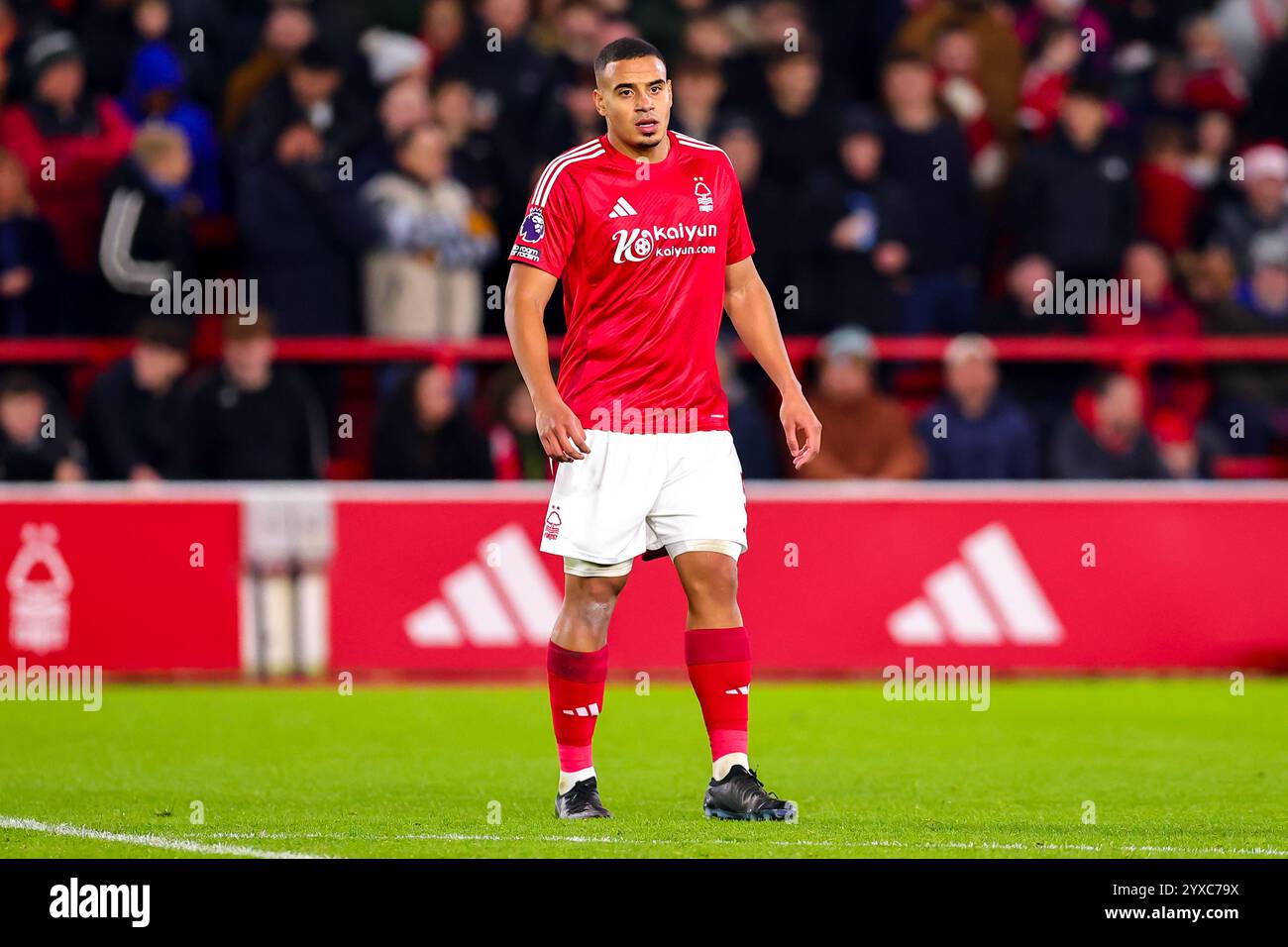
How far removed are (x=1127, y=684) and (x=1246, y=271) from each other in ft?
12.8

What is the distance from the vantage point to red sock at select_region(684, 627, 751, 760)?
275 inches

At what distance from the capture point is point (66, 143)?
43.8 ft

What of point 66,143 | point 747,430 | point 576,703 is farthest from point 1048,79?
point 576,703

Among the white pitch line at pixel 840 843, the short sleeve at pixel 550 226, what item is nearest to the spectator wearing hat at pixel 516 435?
the short sleeve at pixel 550 226

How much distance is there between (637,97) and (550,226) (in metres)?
0.46

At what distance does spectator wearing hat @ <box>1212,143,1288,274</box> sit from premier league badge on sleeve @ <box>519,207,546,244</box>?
8.52 meters

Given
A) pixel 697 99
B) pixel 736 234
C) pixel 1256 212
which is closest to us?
pixel 736 234

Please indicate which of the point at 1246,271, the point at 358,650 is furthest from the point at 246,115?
the point at 1246,271

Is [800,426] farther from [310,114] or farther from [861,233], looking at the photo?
[310,114]

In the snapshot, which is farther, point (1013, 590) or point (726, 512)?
point (1013, 590)

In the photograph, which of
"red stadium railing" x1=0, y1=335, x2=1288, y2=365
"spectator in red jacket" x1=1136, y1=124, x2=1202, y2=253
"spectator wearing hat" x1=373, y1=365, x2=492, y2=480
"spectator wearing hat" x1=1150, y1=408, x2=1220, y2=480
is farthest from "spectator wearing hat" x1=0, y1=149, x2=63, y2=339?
"spectator in red jacket" x1=1136, y1=124, x2=1202, y2=253

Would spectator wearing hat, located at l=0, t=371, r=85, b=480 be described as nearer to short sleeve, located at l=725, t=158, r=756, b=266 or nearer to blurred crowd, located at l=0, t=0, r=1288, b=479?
blurred crowd, located at l=0, t=0, r=1288, b=479
